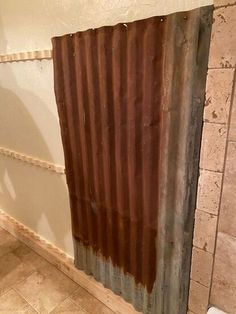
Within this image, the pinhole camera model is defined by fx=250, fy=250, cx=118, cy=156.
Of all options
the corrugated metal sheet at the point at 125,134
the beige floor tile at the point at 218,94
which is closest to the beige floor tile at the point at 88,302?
the corrugated metal sheet at the point at 125,134

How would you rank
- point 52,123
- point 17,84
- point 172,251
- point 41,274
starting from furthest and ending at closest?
point 41,274 < point 17,84 < point 52,123 < point 172,251

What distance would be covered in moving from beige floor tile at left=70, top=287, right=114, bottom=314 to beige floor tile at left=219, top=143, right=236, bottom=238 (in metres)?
0.98

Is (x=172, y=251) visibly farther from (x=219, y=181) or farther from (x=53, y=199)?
(x=53, y=199)

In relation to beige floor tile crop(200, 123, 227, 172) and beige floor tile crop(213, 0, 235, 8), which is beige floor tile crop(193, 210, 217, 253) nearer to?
beige floor tile crop(200, 123, 227, 172)

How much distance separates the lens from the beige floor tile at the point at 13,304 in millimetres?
1456

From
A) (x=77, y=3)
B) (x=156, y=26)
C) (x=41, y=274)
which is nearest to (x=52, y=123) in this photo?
(x=77, y=3)

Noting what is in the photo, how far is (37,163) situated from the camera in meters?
1.55

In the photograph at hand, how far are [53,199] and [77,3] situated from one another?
42.7 inches

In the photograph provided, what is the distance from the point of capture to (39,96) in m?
1.38

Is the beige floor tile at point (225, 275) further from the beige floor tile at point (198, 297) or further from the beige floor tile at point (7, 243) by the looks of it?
the beige floor tile at point (7, 243)

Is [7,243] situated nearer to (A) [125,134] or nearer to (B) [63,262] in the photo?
(B) [63,262]

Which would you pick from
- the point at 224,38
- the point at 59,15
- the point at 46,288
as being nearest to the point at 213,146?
the point at 224,38

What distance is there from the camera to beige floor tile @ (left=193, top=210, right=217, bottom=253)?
840mm

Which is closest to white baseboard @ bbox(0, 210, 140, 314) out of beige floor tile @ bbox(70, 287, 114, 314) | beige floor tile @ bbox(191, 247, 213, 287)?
beige floor tile @ bbox(70, 287, 114, 314)
